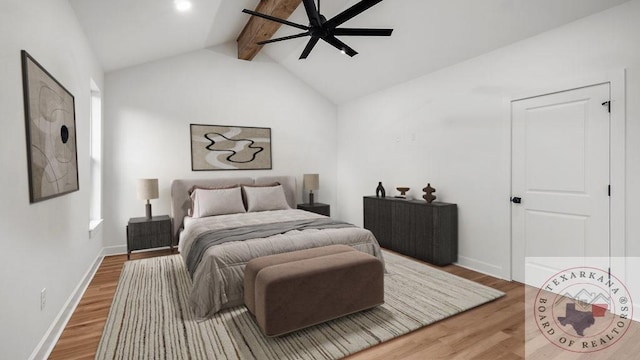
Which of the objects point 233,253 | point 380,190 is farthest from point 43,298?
point 380,190

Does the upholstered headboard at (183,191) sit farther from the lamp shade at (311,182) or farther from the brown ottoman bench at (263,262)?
the brown ottoman bench at (263,262)

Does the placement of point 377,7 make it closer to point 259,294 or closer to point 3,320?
point 259,294

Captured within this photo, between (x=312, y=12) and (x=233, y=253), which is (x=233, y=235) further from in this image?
(x=312, y=12)

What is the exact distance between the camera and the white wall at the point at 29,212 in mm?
1614

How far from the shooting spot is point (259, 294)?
2.29m

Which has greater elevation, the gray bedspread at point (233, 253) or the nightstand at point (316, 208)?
the nightstand at point (316, 208)

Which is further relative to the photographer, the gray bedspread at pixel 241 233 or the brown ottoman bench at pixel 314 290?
the gray bedspread at pixel 241 233

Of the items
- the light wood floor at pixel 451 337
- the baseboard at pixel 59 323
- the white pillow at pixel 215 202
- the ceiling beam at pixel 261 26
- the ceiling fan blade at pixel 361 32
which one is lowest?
the light wood floor at pixel 451 337

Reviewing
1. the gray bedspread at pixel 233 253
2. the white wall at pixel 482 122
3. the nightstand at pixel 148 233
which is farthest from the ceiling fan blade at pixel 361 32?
the nightstand at pixel 148 233

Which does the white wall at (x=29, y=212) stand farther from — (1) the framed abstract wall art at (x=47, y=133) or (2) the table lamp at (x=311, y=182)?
(2) the table lamp at (x=311, y=182)

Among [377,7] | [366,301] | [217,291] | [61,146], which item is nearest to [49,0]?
[61,146]

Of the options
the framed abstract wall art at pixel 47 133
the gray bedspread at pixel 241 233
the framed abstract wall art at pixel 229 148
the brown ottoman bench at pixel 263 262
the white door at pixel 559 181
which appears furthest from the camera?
the framed abstract wall art at pixel 229 148

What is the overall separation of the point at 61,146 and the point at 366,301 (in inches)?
108

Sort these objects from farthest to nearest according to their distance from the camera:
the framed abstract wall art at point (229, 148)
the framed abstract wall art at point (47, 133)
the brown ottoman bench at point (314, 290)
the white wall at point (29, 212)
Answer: the framed abstract wall art at point (229, 148) < the brown ottoman bench at point (314, 290) < the framed abstract wall art at point (47, 133) < the white wall at point (29, 212)
